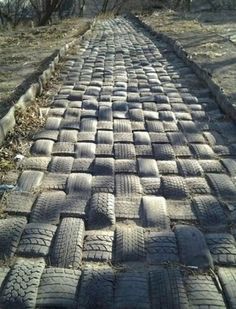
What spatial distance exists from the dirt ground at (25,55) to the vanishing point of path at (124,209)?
0.55 metres

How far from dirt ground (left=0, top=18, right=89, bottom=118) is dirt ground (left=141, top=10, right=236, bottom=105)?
2.07m

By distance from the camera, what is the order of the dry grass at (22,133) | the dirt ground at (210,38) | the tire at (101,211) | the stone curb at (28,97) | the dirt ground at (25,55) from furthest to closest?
1. the dirt ground at (210,38)
2. the dirt ground at (25,55)
3. the stone curb at (28,97)
4. the dry grass at (22,133)
5. the tire at (101,211)

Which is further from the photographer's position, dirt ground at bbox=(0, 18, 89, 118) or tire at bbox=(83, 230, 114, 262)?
dirt ground at bbox=(0, 18, 89, 118)

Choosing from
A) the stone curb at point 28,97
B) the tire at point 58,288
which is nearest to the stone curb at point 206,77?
the stone curb at point 28,97

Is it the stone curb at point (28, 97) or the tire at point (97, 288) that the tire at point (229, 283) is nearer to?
the tire at point (97, 288)

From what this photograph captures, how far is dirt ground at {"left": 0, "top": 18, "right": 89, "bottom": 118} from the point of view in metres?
4.90

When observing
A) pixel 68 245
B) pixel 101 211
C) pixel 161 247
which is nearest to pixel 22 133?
pixel 101 211

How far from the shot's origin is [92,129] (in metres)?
3.89

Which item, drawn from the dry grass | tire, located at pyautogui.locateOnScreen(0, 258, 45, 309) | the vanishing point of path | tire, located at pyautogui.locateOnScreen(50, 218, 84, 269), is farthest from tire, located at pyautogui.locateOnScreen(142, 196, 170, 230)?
the dry grass

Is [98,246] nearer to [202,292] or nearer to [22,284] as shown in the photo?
[22,284]

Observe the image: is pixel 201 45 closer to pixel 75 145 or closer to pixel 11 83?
pixel 11 83

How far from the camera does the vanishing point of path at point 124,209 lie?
2045mm

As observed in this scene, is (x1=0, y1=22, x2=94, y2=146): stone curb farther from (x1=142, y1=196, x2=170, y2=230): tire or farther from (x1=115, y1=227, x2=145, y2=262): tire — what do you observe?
(x1=115, y1=227, x2=145, y2=262): tire

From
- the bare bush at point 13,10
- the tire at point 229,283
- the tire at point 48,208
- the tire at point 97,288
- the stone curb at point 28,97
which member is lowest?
the bare bush at point 13,10
